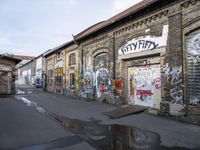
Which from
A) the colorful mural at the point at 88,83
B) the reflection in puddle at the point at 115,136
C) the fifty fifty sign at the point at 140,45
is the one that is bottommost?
the reflection in puddle at the point at 115,136

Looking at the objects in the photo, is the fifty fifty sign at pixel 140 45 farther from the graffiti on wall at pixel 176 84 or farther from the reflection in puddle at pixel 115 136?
the reflection in puddle at pixel 115 136

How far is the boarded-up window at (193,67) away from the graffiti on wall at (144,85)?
2.04 meters

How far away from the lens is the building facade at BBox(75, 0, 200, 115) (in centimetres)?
961

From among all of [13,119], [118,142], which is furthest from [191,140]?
[13,119]

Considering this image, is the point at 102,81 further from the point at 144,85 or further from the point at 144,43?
the point at 144,43

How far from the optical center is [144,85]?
12.6m

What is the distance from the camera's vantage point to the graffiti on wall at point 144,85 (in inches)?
462

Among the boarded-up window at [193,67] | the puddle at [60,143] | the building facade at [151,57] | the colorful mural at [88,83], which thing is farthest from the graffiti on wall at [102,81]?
the puddle at [60,143]

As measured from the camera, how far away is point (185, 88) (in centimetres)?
971

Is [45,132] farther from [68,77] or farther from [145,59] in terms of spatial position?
[68,77]

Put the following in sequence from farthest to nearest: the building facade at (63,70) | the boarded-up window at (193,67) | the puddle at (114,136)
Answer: the building facade at (63,70)
the boarded-up window at (193,67)
the puddle at (114,136)

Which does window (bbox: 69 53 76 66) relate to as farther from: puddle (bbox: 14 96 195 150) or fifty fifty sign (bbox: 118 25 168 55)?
puddle (bbox: 14 96 195 150)

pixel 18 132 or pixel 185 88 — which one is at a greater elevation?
pixel 185 88

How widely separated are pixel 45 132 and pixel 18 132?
87 centimetres
